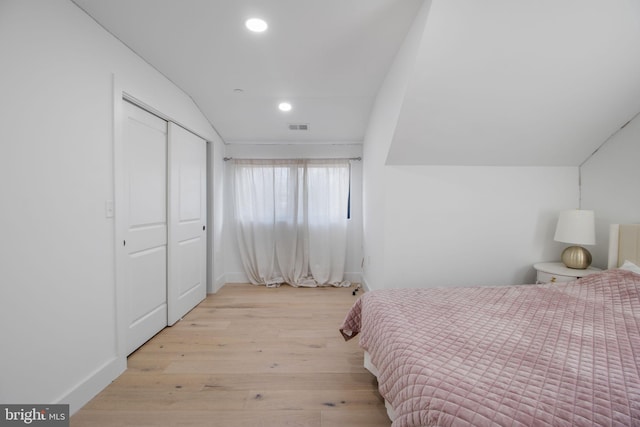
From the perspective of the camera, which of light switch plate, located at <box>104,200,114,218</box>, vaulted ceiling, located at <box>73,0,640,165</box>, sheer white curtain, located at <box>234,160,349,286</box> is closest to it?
vaulted ceiling, located at <box>73,0,640,165</box>

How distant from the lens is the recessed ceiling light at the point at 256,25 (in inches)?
67.3

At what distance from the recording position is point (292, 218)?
12.4 feet

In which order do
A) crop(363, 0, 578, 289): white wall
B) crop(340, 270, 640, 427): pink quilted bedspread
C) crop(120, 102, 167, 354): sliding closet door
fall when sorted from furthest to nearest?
crop(363, 0, 578, 289): white wall < crop(120, 102, 167, 354): sliding closet door < crop(340, 270, 640, 427): pink quilted bedspread

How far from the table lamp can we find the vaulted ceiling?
0.59 metres

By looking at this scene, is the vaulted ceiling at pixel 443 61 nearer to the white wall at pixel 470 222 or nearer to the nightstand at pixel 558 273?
the white wall at pixel 470 222

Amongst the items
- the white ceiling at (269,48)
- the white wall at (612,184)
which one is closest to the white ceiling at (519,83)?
the white wall at (612,184)

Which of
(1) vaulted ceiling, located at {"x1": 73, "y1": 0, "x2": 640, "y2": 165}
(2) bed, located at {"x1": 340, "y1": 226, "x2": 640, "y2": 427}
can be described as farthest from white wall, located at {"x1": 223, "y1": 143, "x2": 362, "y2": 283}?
(2) bed, located at {"x1": 340, "y1": 226, "x2": 640, "y2": 427}

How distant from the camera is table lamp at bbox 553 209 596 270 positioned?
2.13m

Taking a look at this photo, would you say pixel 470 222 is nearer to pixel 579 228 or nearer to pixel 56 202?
pixel 579 228

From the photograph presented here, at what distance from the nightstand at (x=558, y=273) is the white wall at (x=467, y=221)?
0.20m

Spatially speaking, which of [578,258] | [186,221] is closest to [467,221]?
[578,258]

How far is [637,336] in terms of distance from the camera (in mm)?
1168

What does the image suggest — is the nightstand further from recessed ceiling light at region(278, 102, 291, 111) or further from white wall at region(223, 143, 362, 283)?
recessed ceiling light at region(278, 102, 291, 111)

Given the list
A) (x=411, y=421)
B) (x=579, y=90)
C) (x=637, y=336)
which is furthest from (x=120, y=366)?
(x=579, y=90)
